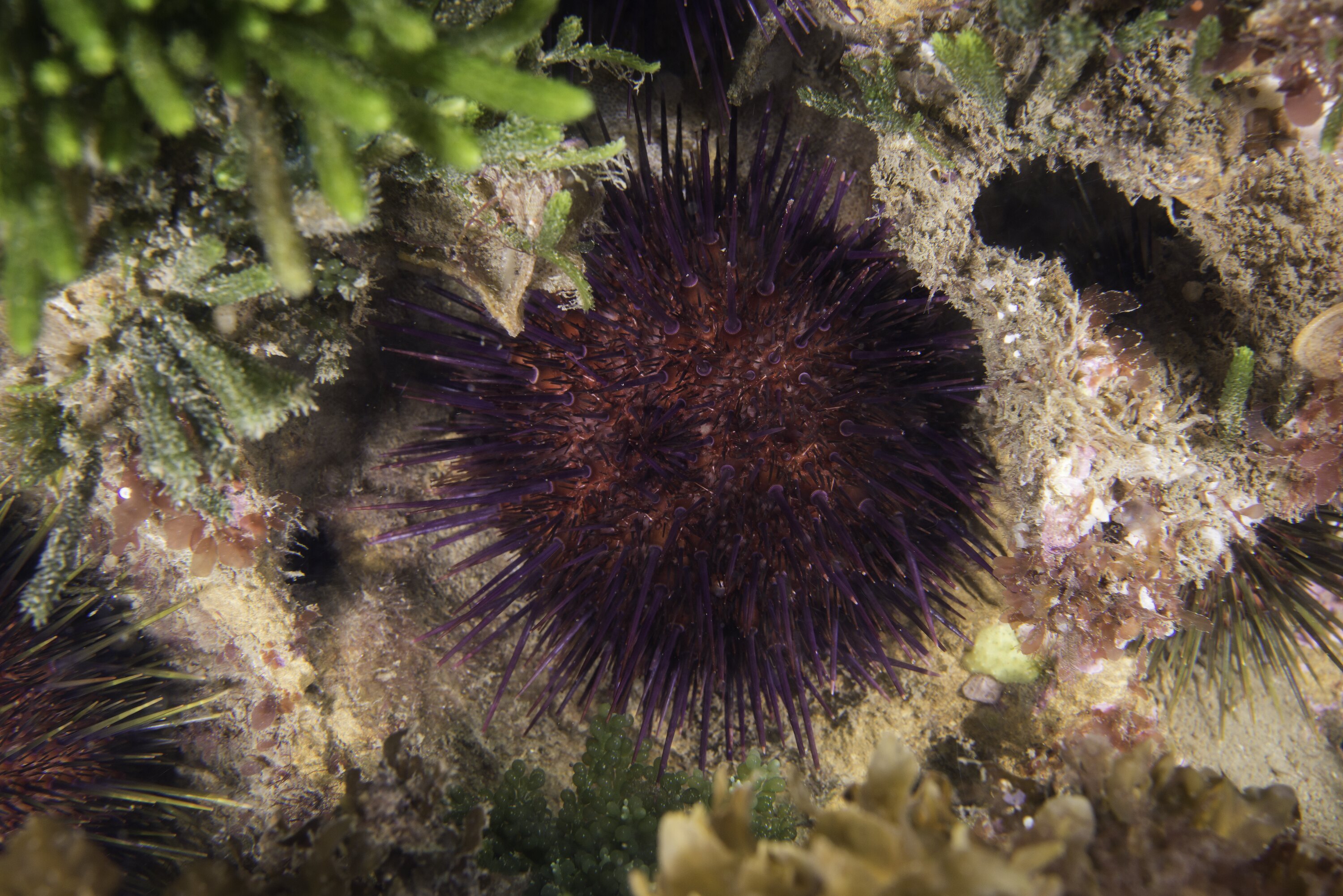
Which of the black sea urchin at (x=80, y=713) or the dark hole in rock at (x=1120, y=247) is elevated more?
the dark hole in rock at (x=1120, y=247)

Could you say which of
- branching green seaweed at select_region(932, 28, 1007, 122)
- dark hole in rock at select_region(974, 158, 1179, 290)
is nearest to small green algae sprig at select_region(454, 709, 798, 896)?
dark hole in rock at select_region(974, 158, 1179, 290)

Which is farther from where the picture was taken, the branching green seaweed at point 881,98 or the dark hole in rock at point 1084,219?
the dark hole in rock at point 1084,219

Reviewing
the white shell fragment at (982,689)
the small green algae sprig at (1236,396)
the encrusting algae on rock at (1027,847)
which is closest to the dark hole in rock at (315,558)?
the encrusting algae on rock at (1027,847)

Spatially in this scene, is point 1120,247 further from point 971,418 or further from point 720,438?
point 720,438

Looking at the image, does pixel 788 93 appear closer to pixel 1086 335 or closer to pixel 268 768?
pixel 1086 335

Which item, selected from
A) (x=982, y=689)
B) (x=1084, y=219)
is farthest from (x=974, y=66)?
(x=982, y=689)

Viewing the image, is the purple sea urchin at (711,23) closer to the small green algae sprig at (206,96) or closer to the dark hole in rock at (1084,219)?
the dark hole in rock at (1084,219)

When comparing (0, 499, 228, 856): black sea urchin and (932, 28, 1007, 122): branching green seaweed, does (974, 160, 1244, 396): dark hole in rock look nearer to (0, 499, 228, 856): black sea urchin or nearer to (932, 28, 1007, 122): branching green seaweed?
(932, 28, 1007, 122): branching green seaweed

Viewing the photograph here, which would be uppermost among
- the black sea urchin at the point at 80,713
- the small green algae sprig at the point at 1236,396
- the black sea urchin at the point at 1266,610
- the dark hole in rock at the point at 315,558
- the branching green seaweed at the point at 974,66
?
the branching green seaweed at the point at 974,66
